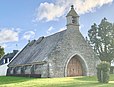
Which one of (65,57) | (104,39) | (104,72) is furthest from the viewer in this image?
(104,39)

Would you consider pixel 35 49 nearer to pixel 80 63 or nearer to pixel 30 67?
pixel 30 67

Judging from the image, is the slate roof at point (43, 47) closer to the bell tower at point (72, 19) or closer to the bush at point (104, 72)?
the bell tower at point (72, 19)

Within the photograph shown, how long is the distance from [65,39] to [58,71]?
506cm

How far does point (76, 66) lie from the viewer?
44.7m

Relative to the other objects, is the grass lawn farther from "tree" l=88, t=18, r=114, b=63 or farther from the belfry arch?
"tree" l=88, t=18, r=114, b=63

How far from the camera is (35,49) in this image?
49.6 meters

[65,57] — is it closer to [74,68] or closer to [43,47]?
[74,68]

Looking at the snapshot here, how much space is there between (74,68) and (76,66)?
0.74 metres

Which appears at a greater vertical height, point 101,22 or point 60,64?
point 101,22

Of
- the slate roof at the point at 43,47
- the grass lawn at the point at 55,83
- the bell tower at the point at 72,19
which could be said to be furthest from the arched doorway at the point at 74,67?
the grass lawn at the point at 55,83

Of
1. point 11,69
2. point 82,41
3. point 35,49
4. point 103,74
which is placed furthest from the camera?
point 11,69

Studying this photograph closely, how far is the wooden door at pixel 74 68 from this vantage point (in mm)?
43219

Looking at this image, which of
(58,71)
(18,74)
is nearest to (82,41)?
(58,71)

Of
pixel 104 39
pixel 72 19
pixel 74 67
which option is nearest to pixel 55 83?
pixel 74 67
